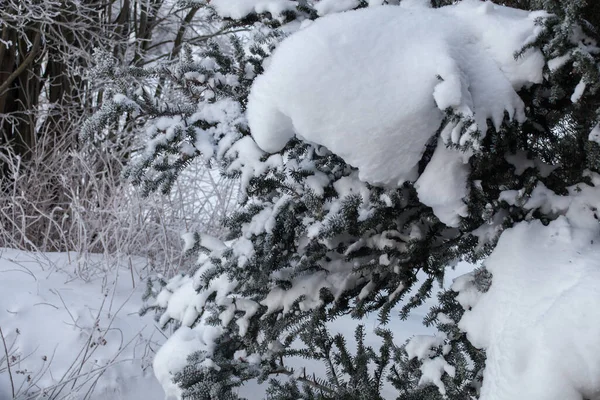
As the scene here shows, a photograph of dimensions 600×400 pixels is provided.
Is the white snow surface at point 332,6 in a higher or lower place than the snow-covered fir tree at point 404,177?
higher

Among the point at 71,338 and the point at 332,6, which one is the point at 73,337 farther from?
the point at 332,6

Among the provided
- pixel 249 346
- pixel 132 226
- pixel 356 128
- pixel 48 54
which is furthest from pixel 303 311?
pixel 48 54

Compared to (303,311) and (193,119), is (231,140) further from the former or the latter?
(303,311)

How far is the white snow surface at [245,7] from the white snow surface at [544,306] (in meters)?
0.95

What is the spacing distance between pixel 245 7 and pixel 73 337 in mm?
2520

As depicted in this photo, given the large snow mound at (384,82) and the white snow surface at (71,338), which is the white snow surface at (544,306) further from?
the white snow surface at (71,338)

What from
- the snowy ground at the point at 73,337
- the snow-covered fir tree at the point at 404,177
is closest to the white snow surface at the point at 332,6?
the snow-covered fir tree at the point at 404,177

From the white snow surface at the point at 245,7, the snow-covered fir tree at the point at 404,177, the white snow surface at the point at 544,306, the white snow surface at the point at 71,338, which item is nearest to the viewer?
the white snow surface at the point at 544,306

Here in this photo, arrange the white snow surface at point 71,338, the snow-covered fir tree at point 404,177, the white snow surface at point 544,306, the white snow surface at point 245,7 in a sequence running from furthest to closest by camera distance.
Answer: the white snow surface at point 71,338
the white snow surface at point 245,7
the snow-covered fir tree at point 404,177
the white snow surface at point 544,306

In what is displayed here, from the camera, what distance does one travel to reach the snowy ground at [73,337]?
10.5 feet

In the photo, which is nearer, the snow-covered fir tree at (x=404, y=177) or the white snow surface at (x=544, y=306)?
the white snow surface at (x=544, y=306)

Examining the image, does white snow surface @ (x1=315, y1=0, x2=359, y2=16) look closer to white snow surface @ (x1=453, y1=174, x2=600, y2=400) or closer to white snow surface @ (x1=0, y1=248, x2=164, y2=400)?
white snow surface @ (x1=453, y1=174, x2=600, y2=400)

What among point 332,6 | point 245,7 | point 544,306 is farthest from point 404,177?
point 245,7

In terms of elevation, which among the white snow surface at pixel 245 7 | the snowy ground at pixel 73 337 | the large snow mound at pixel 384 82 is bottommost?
the snowy ground at pixel 73 337
